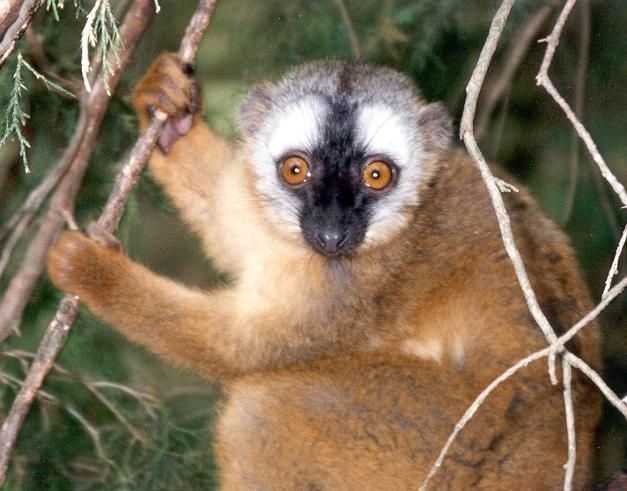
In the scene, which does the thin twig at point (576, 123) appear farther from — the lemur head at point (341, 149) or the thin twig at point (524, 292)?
the lemur head at point (341, 149)

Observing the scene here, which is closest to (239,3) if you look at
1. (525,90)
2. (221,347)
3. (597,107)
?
(525,90)

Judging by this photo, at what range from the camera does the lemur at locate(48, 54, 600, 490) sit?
4.24 meters

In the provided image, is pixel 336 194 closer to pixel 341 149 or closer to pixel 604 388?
pixel 341 149

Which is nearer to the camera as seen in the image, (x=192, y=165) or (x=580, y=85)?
(x=192, y=165)

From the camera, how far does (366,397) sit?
4.37 metres

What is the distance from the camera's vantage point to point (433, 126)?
470 cm

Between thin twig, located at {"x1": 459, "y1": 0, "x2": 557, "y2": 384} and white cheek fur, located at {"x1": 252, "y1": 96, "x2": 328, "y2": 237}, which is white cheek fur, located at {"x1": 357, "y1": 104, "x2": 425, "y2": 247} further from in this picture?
thin twig, located at {"x1": 459, "y1": 0, "x2": 557, "y2": 384}

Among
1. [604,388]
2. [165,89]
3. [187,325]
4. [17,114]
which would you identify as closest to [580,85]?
[165,89]

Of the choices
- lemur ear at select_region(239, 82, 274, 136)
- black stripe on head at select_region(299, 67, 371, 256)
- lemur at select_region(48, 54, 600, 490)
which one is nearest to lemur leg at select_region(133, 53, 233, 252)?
lemur at select_region(48, 54, 600, 490)

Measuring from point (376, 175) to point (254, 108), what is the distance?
0.77 m

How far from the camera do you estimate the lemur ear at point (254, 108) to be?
4.73 metres

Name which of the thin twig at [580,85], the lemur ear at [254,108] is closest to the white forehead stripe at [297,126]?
the lemur ear at [254,108]

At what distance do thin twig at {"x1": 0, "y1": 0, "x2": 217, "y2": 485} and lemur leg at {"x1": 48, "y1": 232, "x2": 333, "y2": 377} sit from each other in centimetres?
19

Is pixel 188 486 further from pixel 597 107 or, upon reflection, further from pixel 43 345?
pixel 597 107
